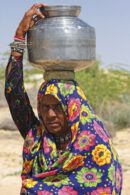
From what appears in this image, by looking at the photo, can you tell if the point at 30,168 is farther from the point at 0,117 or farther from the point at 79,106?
the point at 0,117

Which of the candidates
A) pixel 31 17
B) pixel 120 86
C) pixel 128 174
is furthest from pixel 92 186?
pixel 120 86

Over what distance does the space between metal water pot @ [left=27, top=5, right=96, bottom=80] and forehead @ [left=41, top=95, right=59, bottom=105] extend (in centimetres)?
19

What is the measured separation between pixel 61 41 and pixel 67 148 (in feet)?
2.33

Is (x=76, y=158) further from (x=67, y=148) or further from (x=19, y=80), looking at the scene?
(x=19, y=80)

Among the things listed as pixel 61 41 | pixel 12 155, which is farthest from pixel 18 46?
pixel 12 155

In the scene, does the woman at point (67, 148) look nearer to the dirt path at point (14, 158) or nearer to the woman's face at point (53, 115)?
the woman's face at point (53, 115)

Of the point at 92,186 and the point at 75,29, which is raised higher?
the point at 75,29

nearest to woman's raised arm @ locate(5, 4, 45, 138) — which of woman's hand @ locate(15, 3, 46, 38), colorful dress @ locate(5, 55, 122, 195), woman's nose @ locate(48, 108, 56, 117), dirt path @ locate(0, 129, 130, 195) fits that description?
woman's hand @ locate(15, 3, 46, 38)

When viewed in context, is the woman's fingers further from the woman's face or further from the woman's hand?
the woman's face

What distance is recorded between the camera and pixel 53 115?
4.30m

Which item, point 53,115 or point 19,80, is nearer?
point 53,115

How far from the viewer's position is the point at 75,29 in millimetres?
4262

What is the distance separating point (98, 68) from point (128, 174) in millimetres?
13156

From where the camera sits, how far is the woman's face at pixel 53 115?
432 centimetres
